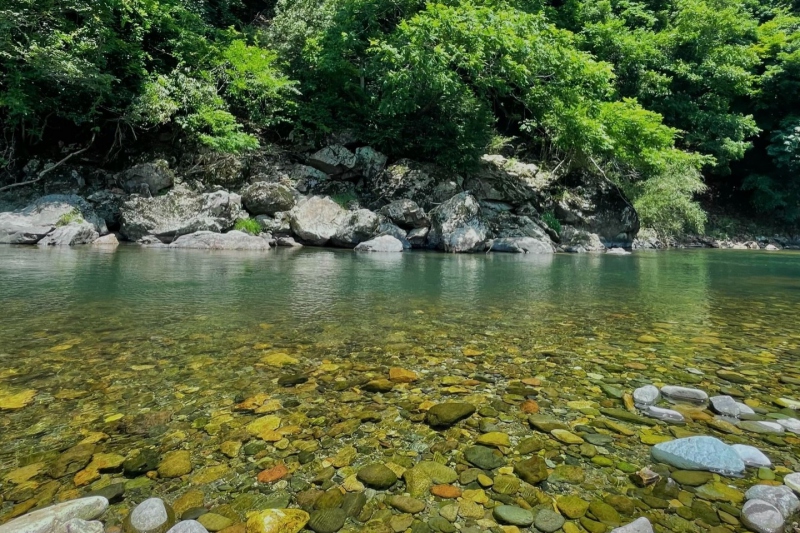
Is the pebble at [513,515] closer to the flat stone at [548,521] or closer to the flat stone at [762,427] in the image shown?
the flat stone at [548,521]

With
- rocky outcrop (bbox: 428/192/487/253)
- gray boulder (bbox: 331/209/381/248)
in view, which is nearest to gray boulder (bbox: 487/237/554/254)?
rocky outcrop (bbox: 428/192/487/253)

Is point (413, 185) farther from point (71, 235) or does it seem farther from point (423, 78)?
point (71, 235)

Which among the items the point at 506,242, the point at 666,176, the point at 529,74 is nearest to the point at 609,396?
the point at 506,242

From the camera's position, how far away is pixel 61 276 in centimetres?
712

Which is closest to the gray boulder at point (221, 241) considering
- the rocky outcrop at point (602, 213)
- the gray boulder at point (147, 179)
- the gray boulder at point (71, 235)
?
the gray boulder at point (71, 235)

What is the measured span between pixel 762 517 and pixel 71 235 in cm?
1616

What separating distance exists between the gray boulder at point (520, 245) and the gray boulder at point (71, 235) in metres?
13.0

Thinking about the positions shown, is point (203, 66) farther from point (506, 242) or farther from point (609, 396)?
point (609, 396)

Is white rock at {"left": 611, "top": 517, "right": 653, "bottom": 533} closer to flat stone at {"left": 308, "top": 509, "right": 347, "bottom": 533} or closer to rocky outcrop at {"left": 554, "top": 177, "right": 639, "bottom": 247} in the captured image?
flat stone at {"left": 308, "top": 509, "right": 347, "bottom": 533}

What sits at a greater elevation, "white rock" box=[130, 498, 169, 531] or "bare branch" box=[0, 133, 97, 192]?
"bare branch" box=[0, 133, 97, 192]

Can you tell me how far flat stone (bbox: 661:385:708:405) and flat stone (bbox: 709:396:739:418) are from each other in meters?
0.06

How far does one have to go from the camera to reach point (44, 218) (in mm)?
13641

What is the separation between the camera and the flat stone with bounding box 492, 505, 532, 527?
1698mm

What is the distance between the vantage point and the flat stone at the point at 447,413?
97.9 inches
